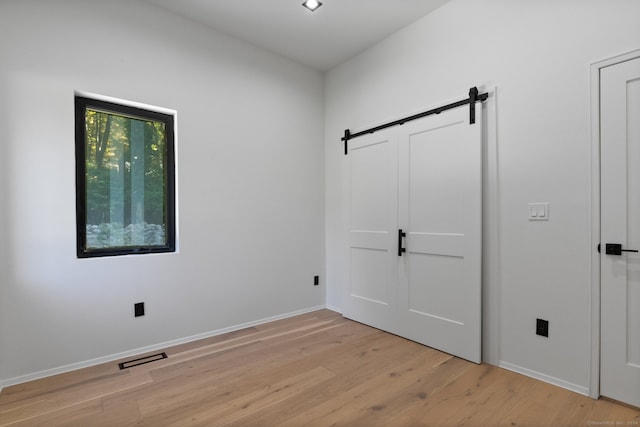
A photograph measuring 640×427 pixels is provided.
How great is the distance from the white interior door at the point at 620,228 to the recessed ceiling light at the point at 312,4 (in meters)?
2.18

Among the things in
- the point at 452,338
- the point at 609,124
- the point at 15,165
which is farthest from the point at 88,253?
the point at 609,124

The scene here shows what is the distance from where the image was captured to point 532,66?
228 cm

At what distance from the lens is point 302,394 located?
207 centimetres

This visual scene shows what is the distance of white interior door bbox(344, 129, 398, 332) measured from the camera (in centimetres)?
320

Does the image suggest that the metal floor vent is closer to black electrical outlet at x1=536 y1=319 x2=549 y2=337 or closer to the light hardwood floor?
the light hardwood floor

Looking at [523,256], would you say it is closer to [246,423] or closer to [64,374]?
[246,423]

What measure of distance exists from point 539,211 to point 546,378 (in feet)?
3.82

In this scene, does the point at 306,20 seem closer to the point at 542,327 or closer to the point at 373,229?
the point at 373,229

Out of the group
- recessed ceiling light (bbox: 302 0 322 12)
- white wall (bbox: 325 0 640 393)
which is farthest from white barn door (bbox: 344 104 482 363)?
recessed ceiling light (bbox: 302 0 322 12)

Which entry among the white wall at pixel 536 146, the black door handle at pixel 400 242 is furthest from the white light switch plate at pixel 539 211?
the black door handle at pixel 400 242

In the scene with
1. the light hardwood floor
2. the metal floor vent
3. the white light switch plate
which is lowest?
the metal floor vent

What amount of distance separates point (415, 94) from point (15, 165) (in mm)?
3270

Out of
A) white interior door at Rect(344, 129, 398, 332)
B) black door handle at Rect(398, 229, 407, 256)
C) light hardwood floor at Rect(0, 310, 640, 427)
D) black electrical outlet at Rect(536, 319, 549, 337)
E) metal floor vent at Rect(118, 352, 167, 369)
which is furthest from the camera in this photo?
white interior door at Rect(344, 129, 398, 332)

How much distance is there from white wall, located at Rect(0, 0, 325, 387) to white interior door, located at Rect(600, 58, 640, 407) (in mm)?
2741
